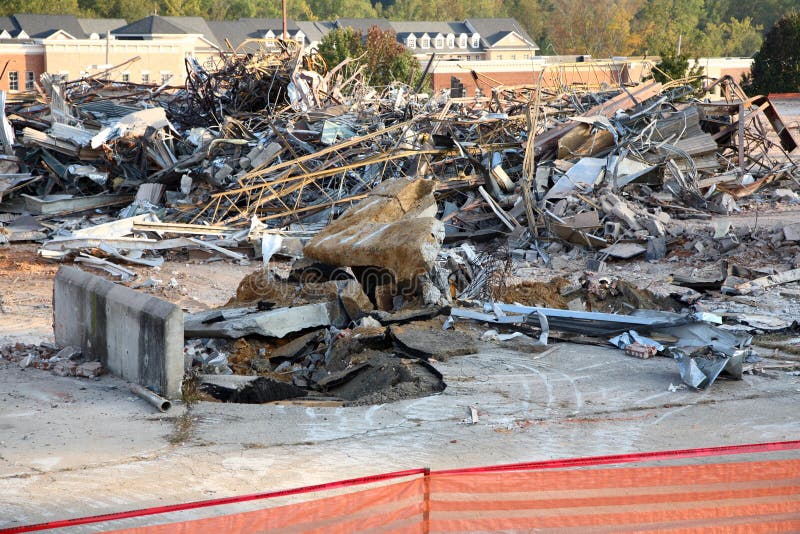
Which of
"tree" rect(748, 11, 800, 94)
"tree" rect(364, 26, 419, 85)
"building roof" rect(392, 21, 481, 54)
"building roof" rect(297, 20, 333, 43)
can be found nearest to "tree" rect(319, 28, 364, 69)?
"tree" rect(364, 26, 419, 85)

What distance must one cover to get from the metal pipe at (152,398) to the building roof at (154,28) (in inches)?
2403

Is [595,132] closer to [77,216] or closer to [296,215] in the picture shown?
[296,215]

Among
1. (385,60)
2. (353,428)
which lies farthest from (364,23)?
(353,428)

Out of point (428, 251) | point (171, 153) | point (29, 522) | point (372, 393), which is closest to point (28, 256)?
point (171, 153)

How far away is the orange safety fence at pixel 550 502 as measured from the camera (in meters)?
3.53

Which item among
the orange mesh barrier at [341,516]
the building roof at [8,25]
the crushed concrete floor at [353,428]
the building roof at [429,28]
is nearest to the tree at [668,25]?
the building roof at [429,28]

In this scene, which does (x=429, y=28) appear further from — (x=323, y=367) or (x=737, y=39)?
(x=323, y=367)

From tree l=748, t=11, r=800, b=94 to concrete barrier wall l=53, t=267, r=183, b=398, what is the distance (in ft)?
111

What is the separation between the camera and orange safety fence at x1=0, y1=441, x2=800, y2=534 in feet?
11.6

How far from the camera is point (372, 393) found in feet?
22.3

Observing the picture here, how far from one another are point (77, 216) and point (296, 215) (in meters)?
4.51

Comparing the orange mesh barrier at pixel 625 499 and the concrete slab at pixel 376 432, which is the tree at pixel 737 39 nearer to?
the concrete slab at pixel 376 432

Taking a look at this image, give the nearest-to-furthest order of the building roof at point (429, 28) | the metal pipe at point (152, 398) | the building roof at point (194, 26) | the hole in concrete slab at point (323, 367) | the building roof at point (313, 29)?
the metal pipe at point (152, 398), the hole in concrete slab at point (323, 367), the building roof at point (194, 26), the building roof at point (313, 29), the building roof at point (429, 28)

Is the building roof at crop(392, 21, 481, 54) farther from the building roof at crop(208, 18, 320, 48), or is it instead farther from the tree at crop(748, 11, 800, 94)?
the tree at crop(748, 11, 800, 94)
